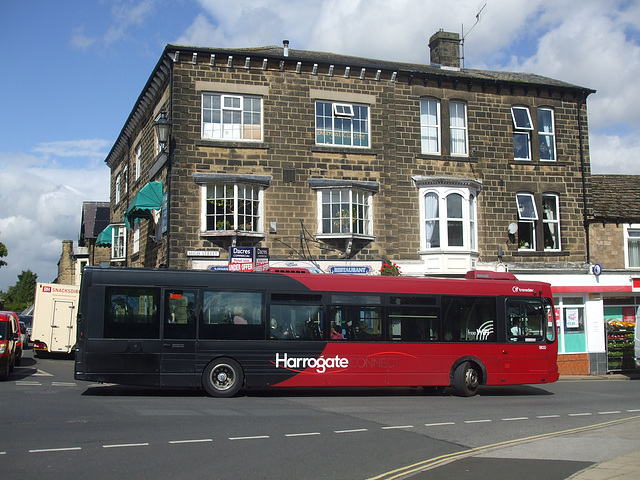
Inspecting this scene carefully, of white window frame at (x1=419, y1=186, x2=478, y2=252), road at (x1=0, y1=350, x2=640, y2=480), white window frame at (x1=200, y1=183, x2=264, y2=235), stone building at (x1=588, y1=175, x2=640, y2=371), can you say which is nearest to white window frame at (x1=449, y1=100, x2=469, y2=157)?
white window frame at (x1=419, y1=186, x2=478, y2=252)

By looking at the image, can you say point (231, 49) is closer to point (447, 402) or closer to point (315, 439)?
point (447, 402)

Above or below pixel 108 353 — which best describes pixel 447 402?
below

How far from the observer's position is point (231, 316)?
15.1 metres

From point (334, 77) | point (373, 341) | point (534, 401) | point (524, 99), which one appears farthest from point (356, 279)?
point (524, 99)

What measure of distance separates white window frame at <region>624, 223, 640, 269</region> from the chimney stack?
9583mm

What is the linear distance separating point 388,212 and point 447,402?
995 centimetres

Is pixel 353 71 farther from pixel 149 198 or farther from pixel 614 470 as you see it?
pixel 614 470

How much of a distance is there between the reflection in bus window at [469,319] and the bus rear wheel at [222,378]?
5305 mm

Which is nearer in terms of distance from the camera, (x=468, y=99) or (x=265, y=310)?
(x=265, y=310)

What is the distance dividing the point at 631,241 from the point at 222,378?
A: 19131 millimetres

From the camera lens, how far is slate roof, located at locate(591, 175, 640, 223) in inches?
1046

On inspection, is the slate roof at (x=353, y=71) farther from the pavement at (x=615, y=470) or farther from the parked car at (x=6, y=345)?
the pavement at (x=615, y=470)

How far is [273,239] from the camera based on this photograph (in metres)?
22.6

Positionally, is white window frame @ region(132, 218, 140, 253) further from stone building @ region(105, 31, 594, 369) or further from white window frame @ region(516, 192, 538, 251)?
white window frame @ region(516, 192, 538, 251)
